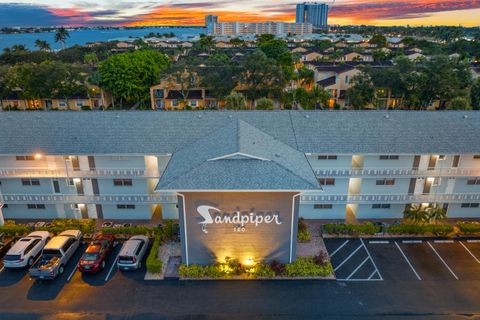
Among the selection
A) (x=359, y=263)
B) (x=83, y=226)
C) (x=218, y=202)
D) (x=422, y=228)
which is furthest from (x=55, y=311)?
(x=422, y=228)

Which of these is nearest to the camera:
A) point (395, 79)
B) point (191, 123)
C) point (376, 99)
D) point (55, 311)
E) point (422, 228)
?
point (55, 311)

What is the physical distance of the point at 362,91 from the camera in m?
63.5

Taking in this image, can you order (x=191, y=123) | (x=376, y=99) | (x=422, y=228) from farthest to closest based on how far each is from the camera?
(x=376, y=99)
(x=191, y=123)
(x=422, y=228)

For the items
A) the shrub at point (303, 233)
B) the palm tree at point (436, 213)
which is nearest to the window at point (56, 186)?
the shrub at point (303, 233)

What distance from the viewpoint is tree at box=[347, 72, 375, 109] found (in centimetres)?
6347

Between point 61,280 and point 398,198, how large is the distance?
30.3 metres

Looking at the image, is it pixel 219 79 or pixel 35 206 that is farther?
pixel 219 79

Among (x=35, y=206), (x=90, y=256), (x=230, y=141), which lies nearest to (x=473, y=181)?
(x=230, y=141)

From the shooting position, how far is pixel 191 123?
34.5 meters

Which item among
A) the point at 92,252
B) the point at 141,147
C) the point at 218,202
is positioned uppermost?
the point at 141,147

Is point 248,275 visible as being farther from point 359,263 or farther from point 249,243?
point 359,263

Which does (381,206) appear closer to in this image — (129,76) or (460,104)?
(460,104)

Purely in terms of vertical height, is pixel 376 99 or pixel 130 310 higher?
pixel 376 99

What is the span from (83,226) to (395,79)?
54.6 metres
